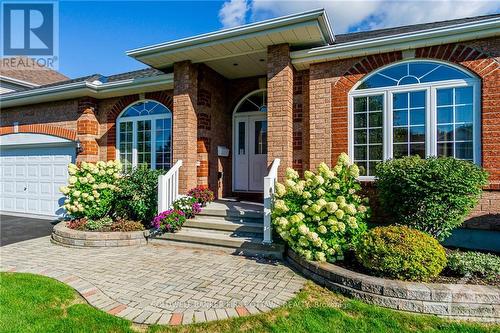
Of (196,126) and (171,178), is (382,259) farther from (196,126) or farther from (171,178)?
(196,126)

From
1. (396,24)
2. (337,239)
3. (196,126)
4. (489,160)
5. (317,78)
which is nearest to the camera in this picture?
(337,239)

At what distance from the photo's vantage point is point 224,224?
222 inches

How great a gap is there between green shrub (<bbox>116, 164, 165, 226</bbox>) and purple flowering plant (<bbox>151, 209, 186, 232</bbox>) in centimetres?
67

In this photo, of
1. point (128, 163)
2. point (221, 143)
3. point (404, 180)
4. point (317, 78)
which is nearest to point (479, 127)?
point (404, 180)

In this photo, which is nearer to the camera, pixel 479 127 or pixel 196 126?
pixel 479 127

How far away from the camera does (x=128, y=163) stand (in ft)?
27.2

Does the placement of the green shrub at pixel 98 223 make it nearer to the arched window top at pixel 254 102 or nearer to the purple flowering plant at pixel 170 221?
the purple flowering plant at pixel 170 221

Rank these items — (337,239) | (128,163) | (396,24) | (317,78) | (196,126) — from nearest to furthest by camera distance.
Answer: (337,239) < (317,78) < (196,126) < (396,24) < (128,163)

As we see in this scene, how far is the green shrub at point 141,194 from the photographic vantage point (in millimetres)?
6320

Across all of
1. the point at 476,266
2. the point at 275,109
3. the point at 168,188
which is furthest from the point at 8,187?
the point at 476,266

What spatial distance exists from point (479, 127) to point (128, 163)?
8172 mm

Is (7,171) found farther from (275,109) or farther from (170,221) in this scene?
(275,109)

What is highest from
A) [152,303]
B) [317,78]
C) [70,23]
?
[70,23]

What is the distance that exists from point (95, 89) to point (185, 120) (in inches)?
127
